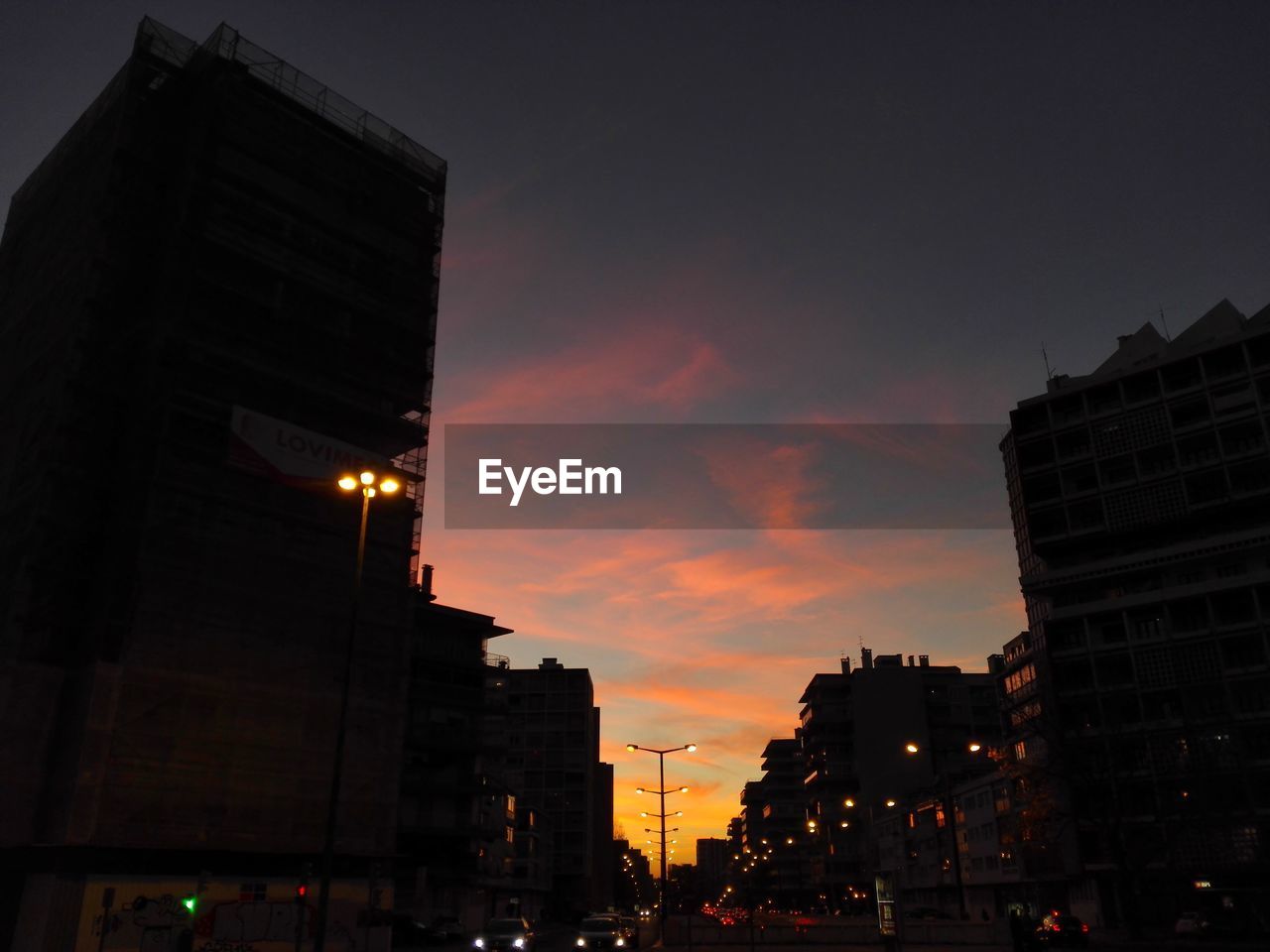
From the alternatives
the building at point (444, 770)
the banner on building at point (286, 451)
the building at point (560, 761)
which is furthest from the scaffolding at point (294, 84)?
the building at point (560, 761)

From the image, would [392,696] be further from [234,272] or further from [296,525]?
[234,272]

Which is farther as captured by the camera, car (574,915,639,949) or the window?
the window

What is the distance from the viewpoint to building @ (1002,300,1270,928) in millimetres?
65500

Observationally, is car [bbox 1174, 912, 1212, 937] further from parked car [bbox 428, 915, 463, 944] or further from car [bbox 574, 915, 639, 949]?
parked car [bbox 428, 915, 463, 944]

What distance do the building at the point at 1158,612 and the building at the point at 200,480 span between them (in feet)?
149

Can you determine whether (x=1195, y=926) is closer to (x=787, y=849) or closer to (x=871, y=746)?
(x=871, y=746)

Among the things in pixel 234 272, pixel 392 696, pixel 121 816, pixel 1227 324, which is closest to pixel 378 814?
pixel 392 696

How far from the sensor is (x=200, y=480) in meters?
46.8

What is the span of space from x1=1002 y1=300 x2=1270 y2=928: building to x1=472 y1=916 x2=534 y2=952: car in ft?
118

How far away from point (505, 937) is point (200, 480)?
83.7 ft

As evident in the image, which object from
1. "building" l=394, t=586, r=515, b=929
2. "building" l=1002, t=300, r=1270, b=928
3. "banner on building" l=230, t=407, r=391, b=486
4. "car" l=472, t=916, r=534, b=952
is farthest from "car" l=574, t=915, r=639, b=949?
"building" l=1002, t=300, r=1270, b=928

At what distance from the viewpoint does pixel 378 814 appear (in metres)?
49.0

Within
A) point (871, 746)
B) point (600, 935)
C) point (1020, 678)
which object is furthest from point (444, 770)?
point (871, 746)

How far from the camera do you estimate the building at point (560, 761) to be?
131250mm
